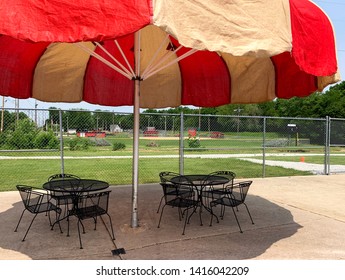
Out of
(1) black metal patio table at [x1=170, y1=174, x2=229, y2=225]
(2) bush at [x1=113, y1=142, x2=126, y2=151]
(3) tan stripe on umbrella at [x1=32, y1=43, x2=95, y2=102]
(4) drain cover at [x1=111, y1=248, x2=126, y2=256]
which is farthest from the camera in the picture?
(2) bush at [x1=113, y1=142, x2=126, y2=151]

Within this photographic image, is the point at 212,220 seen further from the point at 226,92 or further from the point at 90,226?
the point at 226,92

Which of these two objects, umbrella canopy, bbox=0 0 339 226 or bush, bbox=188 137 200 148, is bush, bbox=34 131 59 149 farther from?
bush, bbox=188 137 200 148

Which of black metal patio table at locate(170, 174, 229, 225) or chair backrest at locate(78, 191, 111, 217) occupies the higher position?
black metal patio table at locate(170, 174, 229, 225)

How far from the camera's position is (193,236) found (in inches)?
197

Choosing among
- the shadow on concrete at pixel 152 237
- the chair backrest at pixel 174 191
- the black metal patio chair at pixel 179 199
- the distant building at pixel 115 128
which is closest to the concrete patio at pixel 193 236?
the shadow on concrete at pixel 152 237

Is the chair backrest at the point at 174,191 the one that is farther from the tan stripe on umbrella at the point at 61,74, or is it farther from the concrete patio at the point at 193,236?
the tan stripe on umbrella at the point at 61,74

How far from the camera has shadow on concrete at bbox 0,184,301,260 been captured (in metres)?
4.28

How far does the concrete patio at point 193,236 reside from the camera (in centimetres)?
429

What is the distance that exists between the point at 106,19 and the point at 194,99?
5416 mm

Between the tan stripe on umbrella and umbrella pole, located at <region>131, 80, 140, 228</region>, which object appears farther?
the tan stripe on umbrella

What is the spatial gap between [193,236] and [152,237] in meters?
0.64

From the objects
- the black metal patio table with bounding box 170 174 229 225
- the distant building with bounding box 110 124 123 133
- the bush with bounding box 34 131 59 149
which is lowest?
the black metal patio table with bounding box 170 174 229 225

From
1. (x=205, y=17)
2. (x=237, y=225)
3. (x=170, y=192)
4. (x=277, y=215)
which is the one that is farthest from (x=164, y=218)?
(x=205, y=17)

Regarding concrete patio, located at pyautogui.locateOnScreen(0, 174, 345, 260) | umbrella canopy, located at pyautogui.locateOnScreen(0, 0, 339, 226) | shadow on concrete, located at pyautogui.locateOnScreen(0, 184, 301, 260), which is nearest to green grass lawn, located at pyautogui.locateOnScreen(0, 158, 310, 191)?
concrete patio, located at pyautogui.locateOnScreen(0, 174, 345, 260)
